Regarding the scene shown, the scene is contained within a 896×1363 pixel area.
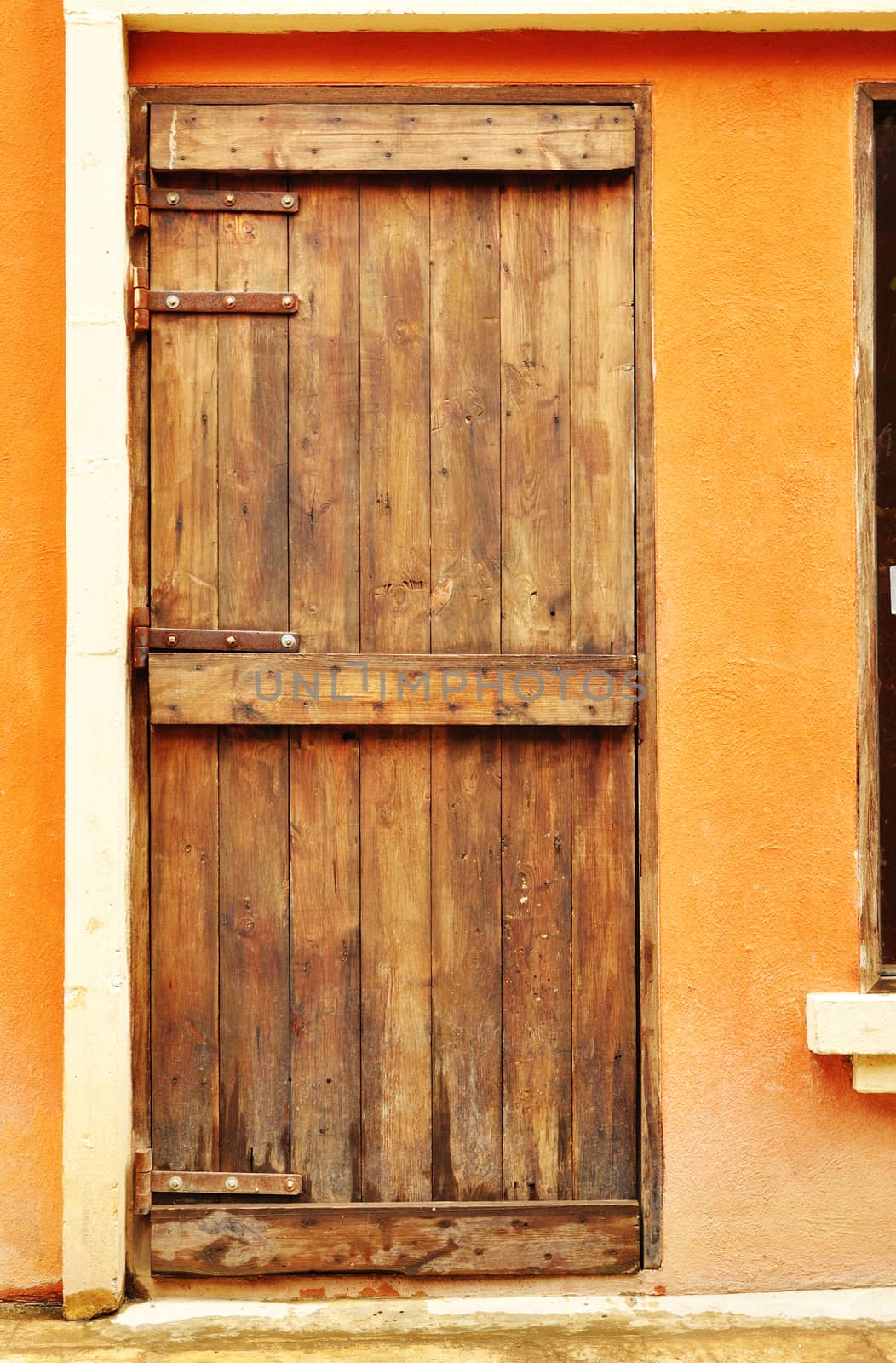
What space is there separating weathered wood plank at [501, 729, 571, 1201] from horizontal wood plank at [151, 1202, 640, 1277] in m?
0.09

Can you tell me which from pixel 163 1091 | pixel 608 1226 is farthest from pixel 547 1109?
pixel 163 1091

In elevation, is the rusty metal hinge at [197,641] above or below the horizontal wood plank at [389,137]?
below

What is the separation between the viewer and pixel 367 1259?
2465mm

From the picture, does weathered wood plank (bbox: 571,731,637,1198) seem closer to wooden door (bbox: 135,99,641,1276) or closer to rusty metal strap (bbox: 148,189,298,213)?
wooden door (bbox: 135,99,641,1276)

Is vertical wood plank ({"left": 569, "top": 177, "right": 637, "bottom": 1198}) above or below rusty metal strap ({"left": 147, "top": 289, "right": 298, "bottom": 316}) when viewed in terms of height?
below

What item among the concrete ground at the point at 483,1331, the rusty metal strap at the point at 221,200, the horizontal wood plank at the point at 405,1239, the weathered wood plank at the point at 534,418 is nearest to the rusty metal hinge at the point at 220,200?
the rusty metal strap at the point at 221,200

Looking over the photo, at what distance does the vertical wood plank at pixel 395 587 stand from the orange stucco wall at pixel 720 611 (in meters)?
0.44

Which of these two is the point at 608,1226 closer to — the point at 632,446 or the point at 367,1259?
the point at 367,1259

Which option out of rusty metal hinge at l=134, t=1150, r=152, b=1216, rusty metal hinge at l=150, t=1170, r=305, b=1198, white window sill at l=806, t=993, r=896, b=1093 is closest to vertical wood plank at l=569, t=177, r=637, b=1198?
white window sill at l=806, t=993, r=896, b=1093

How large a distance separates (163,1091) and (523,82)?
249 cm

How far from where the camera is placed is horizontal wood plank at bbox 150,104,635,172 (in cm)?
248

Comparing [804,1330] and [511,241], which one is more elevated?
[511,241]

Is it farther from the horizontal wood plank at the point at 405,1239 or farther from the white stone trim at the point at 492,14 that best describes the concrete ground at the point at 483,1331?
the white stone trim at the point at 492,14

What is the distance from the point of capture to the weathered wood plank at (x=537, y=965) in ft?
8.23
